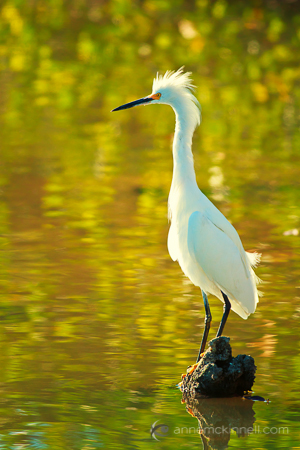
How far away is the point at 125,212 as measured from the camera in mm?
8117

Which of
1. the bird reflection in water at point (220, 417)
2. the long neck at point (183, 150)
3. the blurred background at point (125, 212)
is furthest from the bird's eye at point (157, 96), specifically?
the bird reflection in water at point (220, 417)

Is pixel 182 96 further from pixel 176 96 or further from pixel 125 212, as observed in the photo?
pixel 125 212

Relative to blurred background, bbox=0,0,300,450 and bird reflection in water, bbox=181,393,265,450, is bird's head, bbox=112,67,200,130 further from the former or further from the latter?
bird reflection in water, bbox=181,393,265,450

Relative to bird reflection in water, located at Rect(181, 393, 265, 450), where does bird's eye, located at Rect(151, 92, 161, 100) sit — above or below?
above

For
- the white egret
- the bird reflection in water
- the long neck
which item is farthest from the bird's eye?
the bird reflection in water

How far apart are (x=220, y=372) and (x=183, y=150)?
138 centimetres

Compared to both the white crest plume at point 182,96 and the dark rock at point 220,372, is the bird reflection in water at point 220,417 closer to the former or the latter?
the dark rock at point 220,372

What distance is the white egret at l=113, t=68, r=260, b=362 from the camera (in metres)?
4.53

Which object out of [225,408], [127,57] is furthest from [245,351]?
[127,57]

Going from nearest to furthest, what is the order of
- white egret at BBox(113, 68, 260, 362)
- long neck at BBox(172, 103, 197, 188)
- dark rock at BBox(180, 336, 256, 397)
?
dark rock at BBox(180, 336, 256, 397) < white egret at BBox(113, 68, 260, 362) < long neck at BBox(172, 103, 197, 188)

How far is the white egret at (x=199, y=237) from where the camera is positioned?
178 inches

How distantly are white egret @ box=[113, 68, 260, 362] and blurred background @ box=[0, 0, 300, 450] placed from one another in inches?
19.1

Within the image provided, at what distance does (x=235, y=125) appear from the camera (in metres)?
12.3

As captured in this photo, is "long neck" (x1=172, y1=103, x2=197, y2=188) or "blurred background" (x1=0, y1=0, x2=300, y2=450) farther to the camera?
"long neck" (x1=172, y1=103, x2=197, y2=188)
